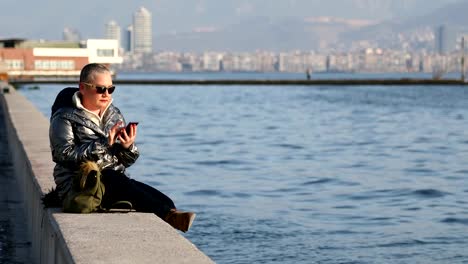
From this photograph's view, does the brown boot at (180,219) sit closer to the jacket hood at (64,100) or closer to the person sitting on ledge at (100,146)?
the person sitting on ledge at (100,146)

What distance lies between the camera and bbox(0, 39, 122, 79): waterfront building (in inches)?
6353

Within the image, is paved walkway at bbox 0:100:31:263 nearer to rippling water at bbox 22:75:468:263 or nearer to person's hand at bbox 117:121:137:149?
person's hand at bbox 117:121:137:149

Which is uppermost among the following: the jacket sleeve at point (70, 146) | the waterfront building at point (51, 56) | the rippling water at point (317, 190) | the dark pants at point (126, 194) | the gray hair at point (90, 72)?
the gray hair at point (90, 72)

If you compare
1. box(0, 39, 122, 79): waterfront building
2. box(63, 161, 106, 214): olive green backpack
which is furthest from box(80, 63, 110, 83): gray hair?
box(0, 39, 122, 79): waterfront building

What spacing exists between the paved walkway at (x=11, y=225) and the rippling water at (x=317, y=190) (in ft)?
7.59

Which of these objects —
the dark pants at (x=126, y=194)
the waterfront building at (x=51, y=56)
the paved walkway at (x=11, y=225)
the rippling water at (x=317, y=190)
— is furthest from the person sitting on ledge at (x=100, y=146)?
the waterfront building at (x=51, y=56)

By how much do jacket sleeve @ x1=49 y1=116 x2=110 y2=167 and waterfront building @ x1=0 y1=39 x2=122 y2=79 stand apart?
5758 inches

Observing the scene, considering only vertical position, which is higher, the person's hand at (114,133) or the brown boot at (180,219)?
the person's hand at (114,133)

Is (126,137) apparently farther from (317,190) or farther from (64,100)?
(317,190)

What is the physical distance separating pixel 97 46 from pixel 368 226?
519 feet

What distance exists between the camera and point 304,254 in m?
13.5

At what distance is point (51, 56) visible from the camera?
165125mm

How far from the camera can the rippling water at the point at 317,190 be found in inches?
554

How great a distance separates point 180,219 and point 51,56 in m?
159
